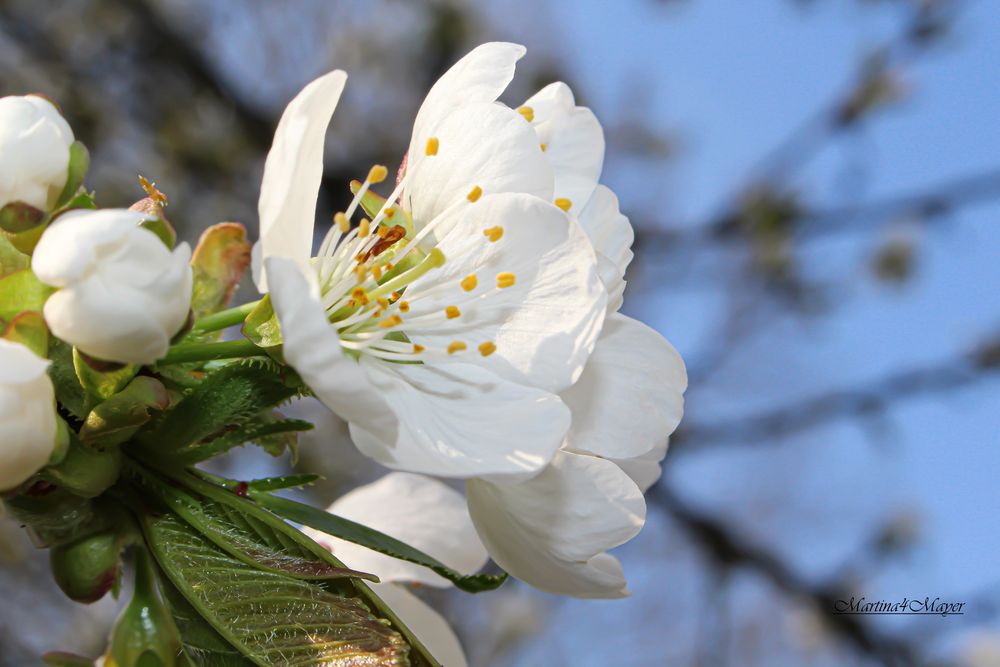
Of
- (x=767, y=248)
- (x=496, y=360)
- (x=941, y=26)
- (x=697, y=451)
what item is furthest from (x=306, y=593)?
(x=941, y=26)

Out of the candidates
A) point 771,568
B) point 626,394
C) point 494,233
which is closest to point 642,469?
point 626,394

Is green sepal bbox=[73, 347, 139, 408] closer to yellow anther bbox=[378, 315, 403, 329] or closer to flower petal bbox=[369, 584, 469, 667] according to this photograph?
yellow anther bbox=[378, 315, 403, 329]

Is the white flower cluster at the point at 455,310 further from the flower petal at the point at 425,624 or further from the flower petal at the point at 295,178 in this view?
the flower petal at the point at 425,624

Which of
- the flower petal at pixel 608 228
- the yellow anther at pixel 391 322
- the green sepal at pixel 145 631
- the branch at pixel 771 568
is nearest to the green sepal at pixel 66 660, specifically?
the green sepal at pixel 145 631

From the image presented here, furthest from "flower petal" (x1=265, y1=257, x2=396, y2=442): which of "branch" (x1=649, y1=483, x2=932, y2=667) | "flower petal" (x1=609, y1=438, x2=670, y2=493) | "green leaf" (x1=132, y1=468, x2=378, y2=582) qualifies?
"branch" (x1=649, y1=483, x2=932, y2=667)

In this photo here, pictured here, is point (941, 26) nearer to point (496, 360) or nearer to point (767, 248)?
point (767, 248)
